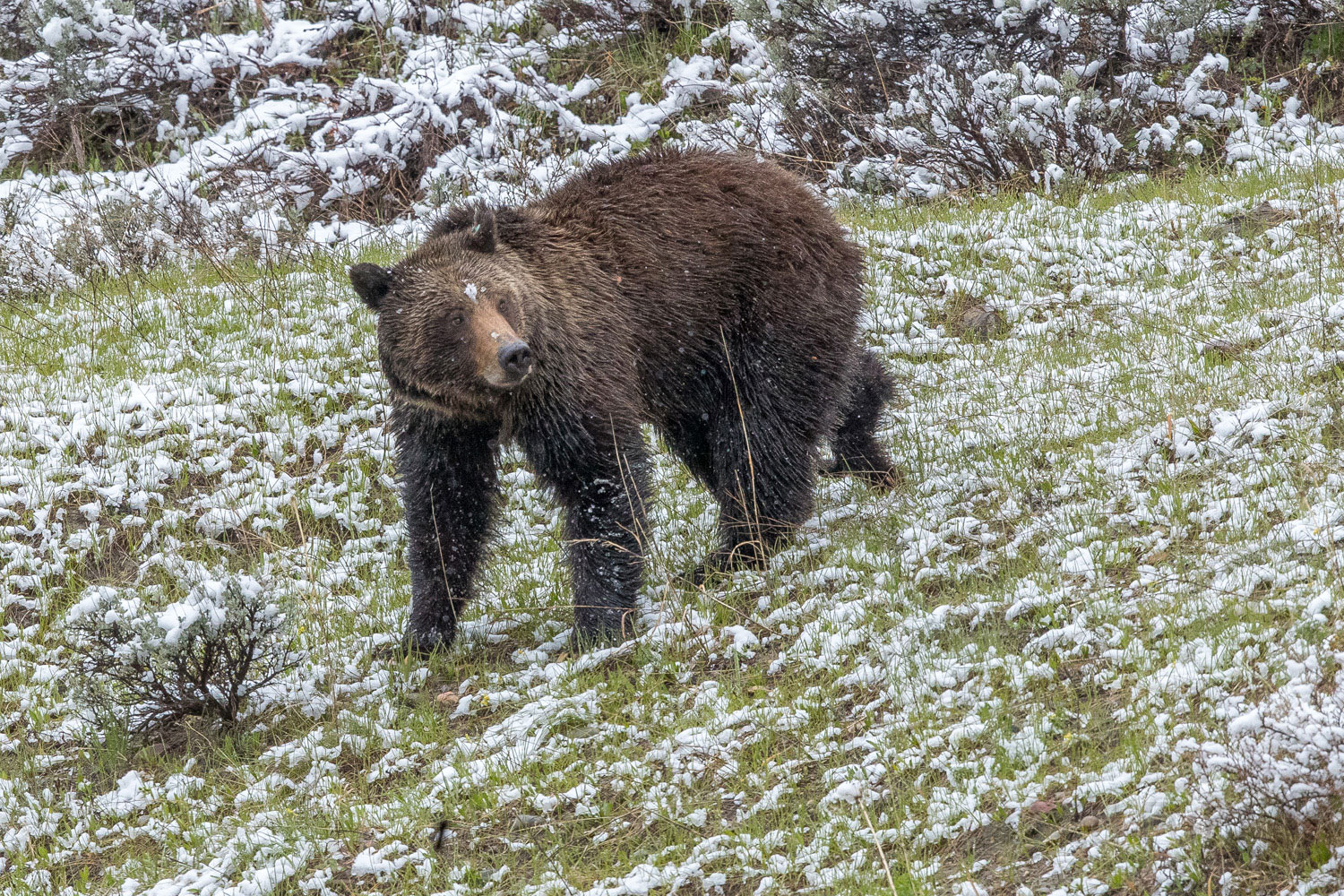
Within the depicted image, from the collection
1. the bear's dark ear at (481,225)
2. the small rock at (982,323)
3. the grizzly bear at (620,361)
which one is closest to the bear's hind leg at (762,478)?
the grizzly bear at (620,361)

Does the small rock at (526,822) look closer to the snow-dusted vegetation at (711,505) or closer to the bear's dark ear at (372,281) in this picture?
the snow-dusted vegetation at (711,505)

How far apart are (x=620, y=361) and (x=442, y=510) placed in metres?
1.09

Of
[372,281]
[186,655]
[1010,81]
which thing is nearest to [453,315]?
[372,281]

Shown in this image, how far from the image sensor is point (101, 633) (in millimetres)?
5488

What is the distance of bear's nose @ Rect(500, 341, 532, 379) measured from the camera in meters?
5.13

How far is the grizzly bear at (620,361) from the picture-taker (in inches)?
220

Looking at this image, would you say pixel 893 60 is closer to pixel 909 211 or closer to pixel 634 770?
pixel 909 211

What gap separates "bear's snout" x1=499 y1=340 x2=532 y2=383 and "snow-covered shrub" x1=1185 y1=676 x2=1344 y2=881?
2936 mm

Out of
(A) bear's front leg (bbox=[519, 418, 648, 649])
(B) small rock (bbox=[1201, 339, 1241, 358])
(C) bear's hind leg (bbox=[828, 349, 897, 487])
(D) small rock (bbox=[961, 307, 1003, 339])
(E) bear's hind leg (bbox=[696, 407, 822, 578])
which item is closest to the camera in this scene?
(A) bear's front leg (bbox=[519, 418, 648, 649])

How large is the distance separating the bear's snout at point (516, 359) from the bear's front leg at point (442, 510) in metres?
0.59

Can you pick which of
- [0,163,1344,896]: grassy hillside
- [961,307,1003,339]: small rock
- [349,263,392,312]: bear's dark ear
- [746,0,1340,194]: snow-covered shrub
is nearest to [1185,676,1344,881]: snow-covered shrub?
[0,163,1344,896]: grassy hillside

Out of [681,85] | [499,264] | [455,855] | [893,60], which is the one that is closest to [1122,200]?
[893,60]

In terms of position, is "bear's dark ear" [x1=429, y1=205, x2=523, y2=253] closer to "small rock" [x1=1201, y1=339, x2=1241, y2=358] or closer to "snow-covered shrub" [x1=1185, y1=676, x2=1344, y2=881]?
"snow-covered shrub" [x1=1185, y1=676, x2=1344, y2=881]

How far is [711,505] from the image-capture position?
7219 mm
